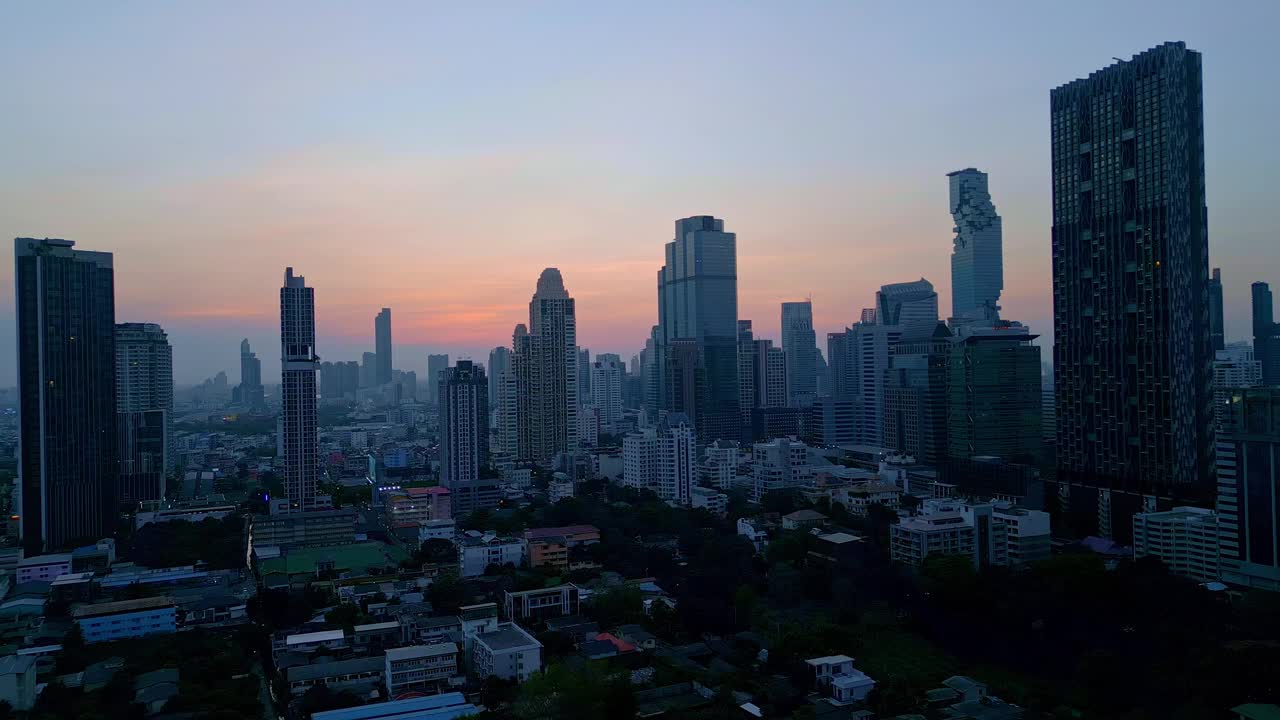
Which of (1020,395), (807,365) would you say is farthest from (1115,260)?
(807,365)

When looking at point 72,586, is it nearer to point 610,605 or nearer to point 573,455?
point 610,605

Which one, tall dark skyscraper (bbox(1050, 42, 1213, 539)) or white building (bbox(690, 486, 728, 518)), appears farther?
white building (bbox(690, 486, 728, 518))

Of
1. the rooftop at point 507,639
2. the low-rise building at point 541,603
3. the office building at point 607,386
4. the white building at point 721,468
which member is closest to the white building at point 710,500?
the white building at point 721,468

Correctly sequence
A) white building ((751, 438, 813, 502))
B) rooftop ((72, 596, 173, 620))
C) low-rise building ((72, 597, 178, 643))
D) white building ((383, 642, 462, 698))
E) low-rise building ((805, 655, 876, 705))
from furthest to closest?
white building ((751, 438, 813, 502))
rooftop ((72, 596, 173, 620))
low-rise building ((72, 597, 178, 643))
white building ((383, 642, 462, 698))
low-rise building ((805, 655, 876, 705))

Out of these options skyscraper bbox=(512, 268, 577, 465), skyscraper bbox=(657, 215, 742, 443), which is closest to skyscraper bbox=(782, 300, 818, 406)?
skyscraper bbox=(657, 215, 742, 443)

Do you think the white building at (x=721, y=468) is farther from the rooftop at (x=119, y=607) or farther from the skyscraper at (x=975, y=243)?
the skyscraper at (x=975, y=243)

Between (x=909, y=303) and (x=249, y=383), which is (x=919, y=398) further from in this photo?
(x=249, y=383)

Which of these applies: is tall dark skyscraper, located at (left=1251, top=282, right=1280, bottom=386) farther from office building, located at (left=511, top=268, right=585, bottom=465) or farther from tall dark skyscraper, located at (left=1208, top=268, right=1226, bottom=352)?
office building, located at (left=511, top=268, right=585, bottom=465)

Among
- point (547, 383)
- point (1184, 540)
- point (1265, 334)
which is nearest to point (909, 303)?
point (1265, 334)
